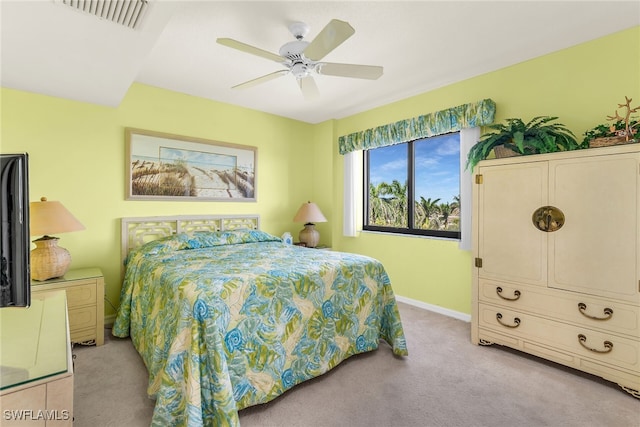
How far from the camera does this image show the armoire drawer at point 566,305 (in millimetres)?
1904

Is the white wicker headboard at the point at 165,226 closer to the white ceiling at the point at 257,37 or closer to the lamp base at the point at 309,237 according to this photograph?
the lamp base at the point at 309,237

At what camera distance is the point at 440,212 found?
11.5 ft

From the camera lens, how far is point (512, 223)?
7.85 feet

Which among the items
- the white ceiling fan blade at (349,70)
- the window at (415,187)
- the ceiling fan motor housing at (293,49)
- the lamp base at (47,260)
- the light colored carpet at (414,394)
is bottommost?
the light colored carpet at (414,394)

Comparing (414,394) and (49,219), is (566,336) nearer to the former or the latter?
(414,394)

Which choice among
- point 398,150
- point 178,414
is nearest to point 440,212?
point 398,150

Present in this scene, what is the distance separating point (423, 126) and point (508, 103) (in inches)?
31.4

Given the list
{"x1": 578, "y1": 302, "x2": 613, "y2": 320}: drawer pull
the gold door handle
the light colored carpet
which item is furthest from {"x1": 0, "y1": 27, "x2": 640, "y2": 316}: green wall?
{"x1": 578, "y1": 302, "x2": 613, "y2": 320}: drawer pull

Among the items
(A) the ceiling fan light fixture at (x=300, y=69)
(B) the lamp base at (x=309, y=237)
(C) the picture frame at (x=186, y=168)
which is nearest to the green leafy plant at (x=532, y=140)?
(A) the ceiling fan light fixture at (x=300, y=69)

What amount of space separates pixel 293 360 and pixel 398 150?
2914 mm

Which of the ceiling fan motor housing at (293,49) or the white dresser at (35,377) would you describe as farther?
the ceiling fan motor housing at (293,49)

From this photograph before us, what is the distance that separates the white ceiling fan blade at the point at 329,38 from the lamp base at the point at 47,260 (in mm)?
2471

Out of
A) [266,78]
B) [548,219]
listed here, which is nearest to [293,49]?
[266,78]

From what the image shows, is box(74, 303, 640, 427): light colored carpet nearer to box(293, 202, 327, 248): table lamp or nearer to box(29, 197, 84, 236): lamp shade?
box(29, 197, 84, 236): lamp shade
